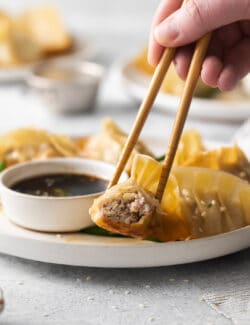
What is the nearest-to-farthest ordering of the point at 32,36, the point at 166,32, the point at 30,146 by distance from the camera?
the point at 166,32, the point at 30,146, the point at 32,36

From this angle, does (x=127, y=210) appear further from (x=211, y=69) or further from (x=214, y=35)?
(x=214, y=35)

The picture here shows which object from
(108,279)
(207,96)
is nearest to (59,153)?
(108,279)

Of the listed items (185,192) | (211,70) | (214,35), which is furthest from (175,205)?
(214,35)

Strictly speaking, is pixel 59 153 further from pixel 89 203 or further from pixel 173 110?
pixel 173 110

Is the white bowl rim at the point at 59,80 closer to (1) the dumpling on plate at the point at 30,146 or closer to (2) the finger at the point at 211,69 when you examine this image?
(1) the dumpling on plate at the point at 30,146

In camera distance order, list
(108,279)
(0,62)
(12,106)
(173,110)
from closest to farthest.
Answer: (108,279), (173,110), (12,106), (0,62)

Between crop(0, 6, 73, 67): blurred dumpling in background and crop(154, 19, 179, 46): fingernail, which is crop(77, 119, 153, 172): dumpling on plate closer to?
crop(154, 19, 179, 46): fingernail
